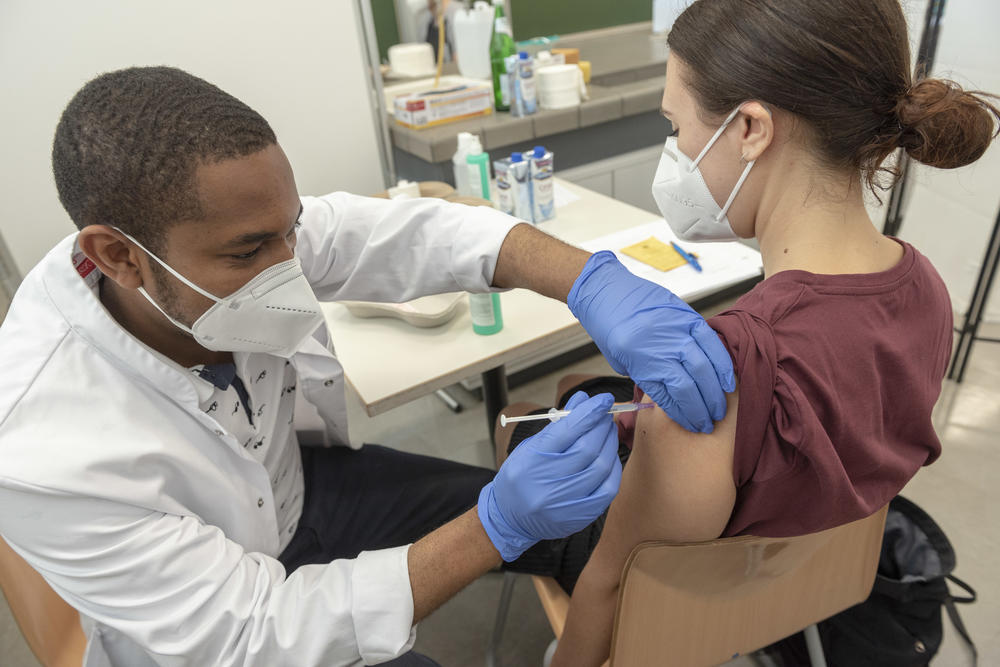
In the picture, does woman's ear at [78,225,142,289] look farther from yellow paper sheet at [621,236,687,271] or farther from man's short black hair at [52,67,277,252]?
yellow paper sheet at [621,236,687,271]

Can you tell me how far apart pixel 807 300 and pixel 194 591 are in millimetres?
827

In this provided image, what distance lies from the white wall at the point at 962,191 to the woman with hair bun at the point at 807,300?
1.49 metres

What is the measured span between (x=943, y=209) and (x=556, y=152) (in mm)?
1496

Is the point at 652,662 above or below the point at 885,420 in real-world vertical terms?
below

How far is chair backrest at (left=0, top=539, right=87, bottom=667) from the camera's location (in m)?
0.91

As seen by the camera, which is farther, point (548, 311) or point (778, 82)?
point (548, 311)

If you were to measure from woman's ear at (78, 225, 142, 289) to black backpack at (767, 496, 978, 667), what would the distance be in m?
1.42

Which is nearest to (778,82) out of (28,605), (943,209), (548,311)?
(548,311)

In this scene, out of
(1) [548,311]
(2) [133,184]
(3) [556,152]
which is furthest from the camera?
(3) [556,152]

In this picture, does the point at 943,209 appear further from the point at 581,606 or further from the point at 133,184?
the point at 133,184

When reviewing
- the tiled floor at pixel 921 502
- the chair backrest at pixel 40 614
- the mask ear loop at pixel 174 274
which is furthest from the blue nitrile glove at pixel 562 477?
the tiled floor at pixel 921 502

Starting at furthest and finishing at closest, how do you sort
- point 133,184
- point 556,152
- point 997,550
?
point 556,152, point 997,550, point 133,184

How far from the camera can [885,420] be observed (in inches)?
31.3

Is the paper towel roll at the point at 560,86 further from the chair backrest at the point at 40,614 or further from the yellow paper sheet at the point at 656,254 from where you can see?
the chair backrest at the point at 40,614
